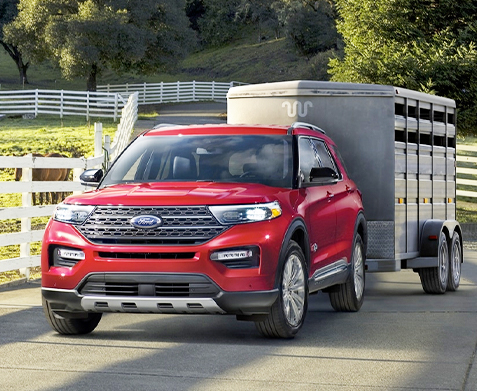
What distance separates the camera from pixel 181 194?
9141mm

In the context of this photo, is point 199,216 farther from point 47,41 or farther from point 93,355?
point 47,41

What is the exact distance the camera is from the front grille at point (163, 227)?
892cm

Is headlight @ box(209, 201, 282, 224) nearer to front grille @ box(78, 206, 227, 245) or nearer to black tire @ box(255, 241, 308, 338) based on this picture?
front grille @ box(78, 206, 227, 245)

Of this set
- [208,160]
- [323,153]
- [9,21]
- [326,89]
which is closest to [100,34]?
[9,21]

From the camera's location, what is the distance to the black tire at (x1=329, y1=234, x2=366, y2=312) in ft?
37.9

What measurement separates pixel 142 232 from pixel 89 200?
0.63 m

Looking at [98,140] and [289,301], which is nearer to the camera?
[289,301]

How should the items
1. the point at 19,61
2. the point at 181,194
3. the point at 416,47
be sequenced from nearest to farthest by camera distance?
the point at 181,194 < the point at 416,47 < the point at 19,61

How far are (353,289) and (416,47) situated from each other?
792 inches

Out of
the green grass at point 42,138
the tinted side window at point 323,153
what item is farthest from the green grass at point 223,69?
the tinted side window at point 323,153

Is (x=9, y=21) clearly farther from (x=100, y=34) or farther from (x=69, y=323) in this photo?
(x=69, y=323)

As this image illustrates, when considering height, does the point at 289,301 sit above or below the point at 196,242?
below

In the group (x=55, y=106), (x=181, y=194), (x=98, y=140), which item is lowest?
(x=181, y=194)

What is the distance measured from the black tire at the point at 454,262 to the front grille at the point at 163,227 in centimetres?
640
